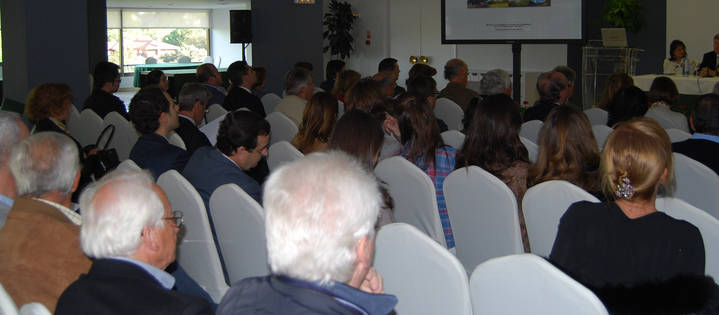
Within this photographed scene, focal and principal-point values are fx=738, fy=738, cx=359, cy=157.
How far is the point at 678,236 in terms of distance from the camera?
215 cm

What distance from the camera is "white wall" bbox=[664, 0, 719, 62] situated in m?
12.2

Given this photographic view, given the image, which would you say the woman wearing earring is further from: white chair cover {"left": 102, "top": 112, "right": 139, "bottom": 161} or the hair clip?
white chair cover {"left": 102, "top": 112, "right": 139, "bottom": 161}

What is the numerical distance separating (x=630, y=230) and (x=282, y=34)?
9570mm

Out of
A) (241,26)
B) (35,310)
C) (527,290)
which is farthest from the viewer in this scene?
(241,26)

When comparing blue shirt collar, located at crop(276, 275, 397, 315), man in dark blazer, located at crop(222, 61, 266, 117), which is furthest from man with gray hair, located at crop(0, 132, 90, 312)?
man in dark blazer, located at crop(222, 61, 266, 117)

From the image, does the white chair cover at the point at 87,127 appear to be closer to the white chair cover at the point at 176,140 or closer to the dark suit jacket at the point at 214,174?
the white chair cover at the point at 176,140

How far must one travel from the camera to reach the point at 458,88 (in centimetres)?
757

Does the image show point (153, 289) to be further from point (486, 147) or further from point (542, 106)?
point (542, 106)

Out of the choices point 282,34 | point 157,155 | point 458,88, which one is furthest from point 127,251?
point 282,34

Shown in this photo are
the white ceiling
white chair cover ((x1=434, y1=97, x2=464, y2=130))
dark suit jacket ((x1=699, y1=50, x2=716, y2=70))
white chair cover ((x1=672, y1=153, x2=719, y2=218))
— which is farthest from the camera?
the white ceiling

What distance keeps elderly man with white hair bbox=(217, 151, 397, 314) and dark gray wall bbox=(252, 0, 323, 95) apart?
997 centimetres

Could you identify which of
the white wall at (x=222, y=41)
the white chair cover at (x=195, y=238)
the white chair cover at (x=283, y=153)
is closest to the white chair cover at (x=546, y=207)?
the white chair cover at (x=195, y=238)

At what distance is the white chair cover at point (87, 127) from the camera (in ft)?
19.6

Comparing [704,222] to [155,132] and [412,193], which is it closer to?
[412,193]
